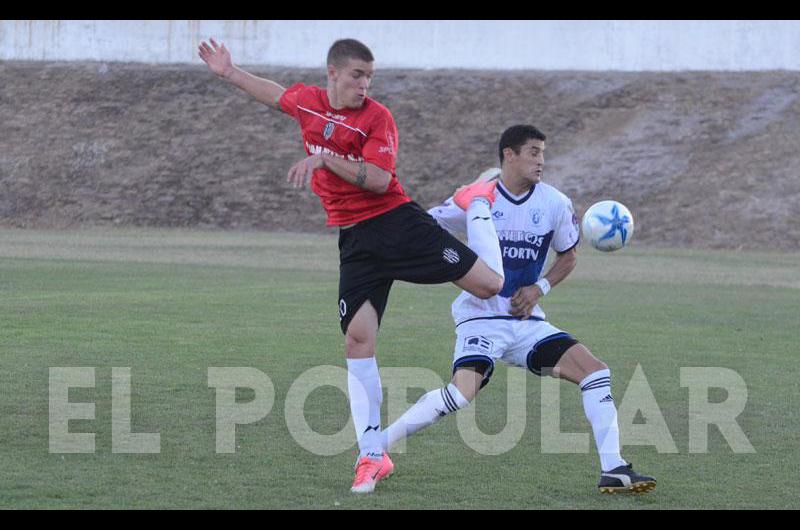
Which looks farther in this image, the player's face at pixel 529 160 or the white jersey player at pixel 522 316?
the player's face at pixel 529 160

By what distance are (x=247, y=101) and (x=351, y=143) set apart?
38190 millimetres

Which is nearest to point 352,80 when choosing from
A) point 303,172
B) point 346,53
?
point 346,53

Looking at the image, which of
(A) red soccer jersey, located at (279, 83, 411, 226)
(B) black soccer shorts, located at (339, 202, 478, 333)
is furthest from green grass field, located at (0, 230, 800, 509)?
(A) red soccer jersey, located at (279, 83, 411, 226)

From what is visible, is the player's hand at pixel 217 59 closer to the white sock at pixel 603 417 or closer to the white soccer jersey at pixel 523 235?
the white soccer jersey at pixel 523 235

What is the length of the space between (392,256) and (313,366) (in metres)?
4.14

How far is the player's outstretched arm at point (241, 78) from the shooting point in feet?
23.5

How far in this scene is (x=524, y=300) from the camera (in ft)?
22.9

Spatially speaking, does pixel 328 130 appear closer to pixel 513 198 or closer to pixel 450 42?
pixel 513 198

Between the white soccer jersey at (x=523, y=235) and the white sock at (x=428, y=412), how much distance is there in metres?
0.42

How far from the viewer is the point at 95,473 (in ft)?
22.0

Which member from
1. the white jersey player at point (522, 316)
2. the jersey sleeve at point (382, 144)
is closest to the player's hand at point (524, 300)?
the white jersey player at point (522, 316)

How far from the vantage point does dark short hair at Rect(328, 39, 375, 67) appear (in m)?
6.70

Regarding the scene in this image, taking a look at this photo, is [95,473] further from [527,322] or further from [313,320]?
[313,320]
